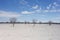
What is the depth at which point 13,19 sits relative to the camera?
22.3 m
